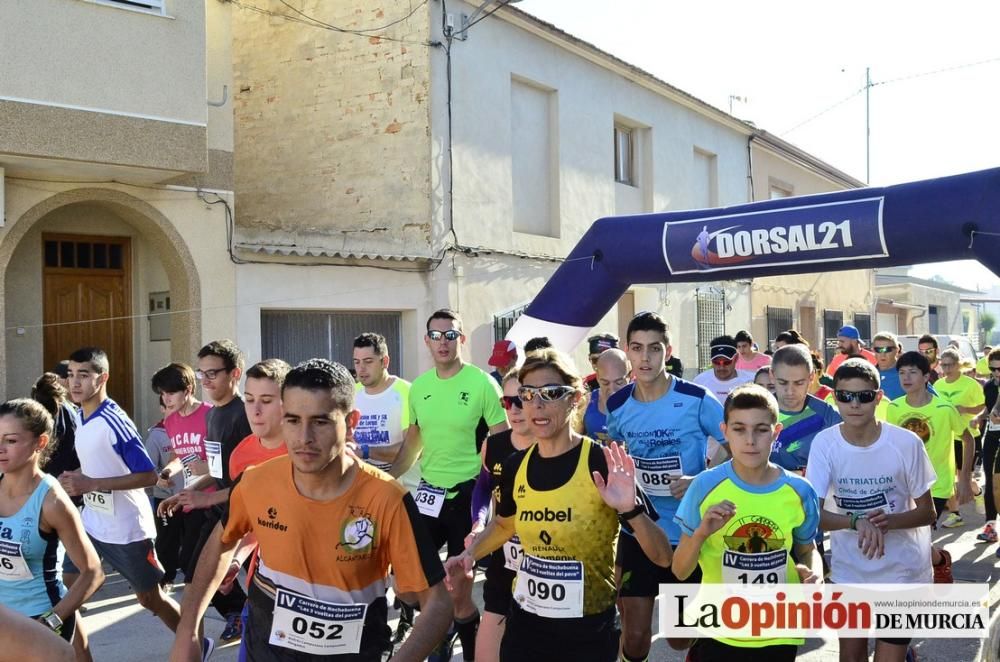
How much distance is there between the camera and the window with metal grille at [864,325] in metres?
28.2

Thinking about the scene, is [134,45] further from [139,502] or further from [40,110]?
[139,502]

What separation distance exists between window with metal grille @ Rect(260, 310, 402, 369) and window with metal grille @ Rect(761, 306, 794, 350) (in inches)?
493

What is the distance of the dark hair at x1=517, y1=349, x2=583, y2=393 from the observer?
3.72 meters

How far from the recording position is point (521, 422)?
487 cm

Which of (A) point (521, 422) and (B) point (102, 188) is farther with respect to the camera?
(B) point (102, 188)

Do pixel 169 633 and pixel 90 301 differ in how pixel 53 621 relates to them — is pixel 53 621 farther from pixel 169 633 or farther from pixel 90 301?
pixel 90 301

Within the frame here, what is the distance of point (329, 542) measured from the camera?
9.37 feet

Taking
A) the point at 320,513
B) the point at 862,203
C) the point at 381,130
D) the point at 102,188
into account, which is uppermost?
the point at 381,130

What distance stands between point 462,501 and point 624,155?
13.8 metres

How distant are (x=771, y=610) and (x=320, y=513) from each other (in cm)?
179

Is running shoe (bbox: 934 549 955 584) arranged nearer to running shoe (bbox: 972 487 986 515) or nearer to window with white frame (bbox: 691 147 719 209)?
running shoe (bbox: 972 487 986 515)

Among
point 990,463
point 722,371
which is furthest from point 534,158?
point 990,463

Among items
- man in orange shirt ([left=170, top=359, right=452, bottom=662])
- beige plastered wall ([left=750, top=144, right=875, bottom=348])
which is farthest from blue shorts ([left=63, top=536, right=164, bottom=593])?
beige plastered wall ([left=750, top=144, right=875, bottom=348])

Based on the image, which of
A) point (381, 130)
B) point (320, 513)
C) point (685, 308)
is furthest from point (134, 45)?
point (685, 308)
